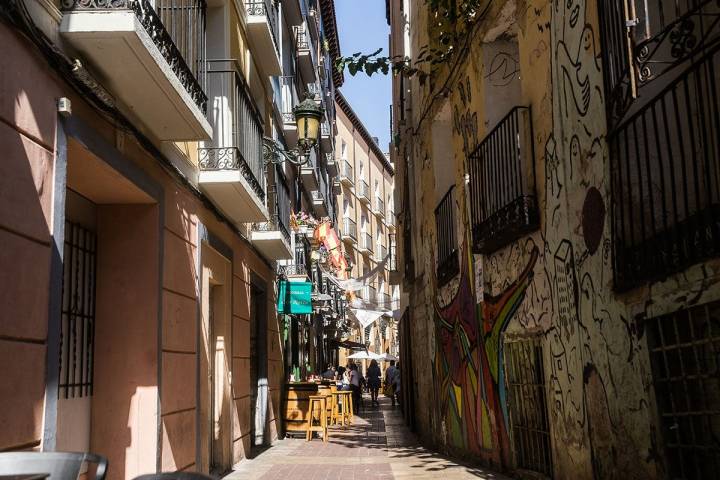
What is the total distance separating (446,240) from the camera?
480 inches

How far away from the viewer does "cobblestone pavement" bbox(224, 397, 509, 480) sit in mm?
9594

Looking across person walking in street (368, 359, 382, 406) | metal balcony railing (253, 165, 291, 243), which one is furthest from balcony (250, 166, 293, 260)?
person walking in street (368, 359, 382, 406)

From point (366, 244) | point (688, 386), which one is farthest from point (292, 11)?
point (366, 244)

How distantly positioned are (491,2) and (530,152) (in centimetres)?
243

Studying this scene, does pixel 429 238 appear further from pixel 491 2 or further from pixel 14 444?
pixel 14 444

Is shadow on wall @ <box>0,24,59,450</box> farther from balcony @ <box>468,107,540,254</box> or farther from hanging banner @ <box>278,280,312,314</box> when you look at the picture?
hanging banner @ <box>278,280,312,314</box>

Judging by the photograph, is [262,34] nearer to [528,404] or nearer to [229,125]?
[229,125]

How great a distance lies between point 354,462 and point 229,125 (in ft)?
16.7

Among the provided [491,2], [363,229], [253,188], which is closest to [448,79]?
[491,2]

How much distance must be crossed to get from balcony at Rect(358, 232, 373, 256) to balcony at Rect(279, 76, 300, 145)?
77.5ft

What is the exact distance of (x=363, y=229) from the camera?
148 feet

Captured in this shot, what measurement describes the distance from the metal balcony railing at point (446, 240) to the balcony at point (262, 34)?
3816 mm

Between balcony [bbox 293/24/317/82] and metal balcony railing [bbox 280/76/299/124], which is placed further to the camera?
balcony [bbox 293/24/317/82]

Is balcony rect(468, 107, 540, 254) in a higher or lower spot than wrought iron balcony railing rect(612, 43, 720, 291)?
higher
